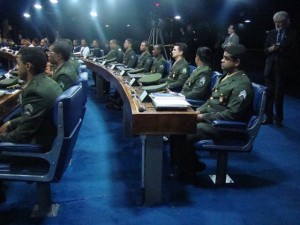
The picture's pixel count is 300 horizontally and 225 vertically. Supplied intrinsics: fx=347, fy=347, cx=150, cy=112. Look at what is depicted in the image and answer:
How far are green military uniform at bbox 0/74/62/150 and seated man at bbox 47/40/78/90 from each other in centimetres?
110

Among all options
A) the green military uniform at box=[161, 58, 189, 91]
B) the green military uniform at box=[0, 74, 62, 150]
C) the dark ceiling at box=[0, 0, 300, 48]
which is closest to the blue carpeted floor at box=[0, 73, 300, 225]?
the green military uniform at box=[0, 74, 62, 150]

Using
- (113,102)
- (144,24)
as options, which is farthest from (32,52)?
(144,24)

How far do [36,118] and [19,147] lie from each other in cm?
18

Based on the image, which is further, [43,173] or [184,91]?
[184,91]

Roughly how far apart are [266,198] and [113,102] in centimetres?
347

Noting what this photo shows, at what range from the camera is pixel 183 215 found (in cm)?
227

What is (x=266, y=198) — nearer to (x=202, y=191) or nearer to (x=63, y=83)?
(x=202, y=191)

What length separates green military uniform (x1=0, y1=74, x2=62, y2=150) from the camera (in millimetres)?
1927

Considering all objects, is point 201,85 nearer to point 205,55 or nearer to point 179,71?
point 205,55

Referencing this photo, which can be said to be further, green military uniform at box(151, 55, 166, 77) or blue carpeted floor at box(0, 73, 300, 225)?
green military uniform at box(151, 55, 166, 77)

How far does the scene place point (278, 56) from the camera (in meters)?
4.43

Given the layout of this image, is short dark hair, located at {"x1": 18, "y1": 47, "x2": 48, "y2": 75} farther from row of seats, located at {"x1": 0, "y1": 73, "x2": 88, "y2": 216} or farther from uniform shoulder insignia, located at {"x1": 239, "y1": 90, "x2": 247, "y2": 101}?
uniform shoulder insignia, located at {"x1": 239, "y1": 90, "x2": 247, "y2": 101}

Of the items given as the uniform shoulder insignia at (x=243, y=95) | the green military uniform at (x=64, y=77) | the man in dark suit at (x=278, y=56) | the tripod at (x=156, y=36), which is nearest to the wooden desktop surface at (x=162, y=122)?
the uniform shoulder insignia at (x=243, y=95)

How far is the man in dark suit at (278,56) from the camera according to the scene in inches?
170
